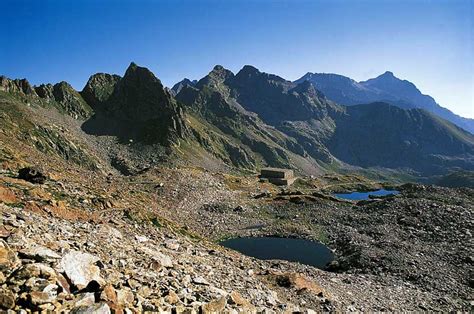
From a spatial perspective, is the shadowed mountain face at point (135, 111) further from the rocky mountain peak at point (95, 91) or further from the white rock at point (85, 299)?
the white rock at point (85, 299)

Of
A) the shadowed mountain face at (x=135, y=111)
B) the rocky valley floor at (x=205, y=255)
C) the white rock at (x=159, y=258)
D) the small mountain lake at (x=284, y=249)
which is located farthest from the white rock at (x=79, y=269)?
the shadowed mountain face at (x=135, y=111)

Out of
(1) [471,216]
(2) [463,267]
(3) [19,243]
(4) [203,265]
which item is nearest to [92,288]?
(3) [19,243]

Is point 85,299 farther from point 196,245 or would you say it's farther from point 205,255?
point 196,245

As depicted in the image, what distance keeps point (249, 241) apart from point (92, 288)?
4261 cm

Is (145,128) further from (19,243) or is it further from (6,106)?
(19,243)

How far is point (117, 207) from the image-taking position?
3391cm

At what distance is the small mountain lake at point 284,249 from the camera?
157 ft

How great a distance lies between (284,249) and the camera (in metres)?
51.9

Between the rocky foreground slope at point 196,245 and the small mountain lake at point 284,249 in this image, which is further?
the small mountain lake at point 284,249

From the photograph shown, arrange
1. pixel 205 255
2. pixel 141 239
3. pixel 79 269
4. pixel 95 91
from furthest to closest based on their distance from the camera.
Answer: pixel 95 91 < pixel 205 255 < pixel 141 239 < pixel 79 269

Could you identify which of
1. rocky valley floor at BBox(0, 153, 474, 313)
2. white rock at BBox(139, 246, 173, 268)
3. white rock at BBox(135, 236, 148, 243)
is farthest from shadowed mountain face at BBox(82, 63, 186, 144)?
white rock at BBox(139, 246, 173, 268)

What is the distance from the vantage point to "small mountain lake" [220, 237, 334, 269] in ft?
157

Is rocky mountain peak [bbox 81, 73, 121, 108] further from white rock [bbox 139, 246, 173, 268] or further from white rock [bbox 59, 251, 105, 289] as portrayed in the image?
white rock [bbox 59, 251, 105, 289]

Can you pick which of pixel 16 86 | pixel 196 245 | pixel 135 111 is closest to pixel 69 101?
pixel 16 86
